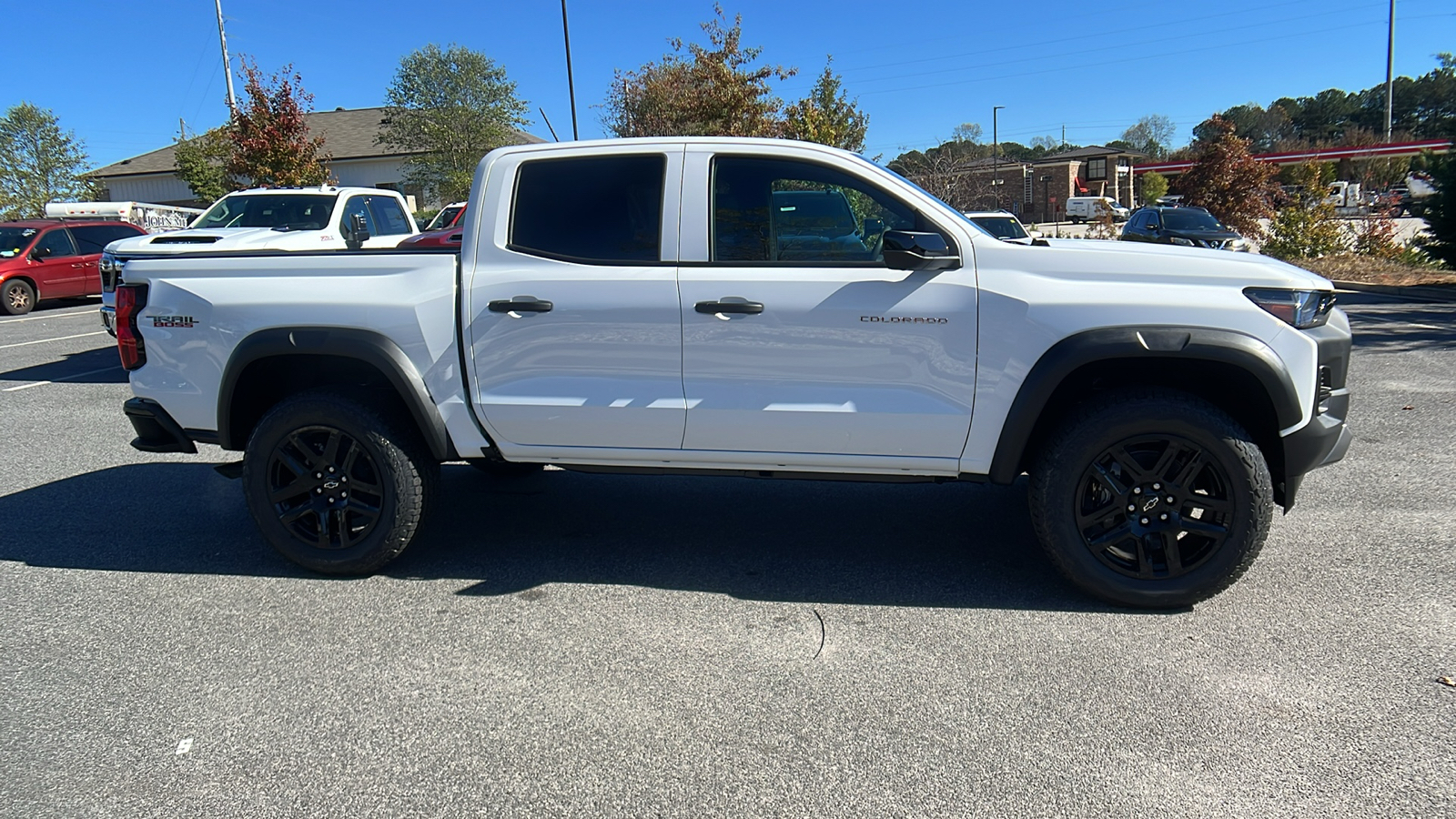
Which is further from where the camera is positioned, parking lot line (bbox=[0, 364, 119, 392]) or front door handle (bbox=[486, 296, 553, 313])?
parking lot line (bbox=[0, 364, 119, 392])

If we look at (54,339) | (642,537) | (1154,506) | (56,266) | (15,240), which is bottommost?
(642,537)

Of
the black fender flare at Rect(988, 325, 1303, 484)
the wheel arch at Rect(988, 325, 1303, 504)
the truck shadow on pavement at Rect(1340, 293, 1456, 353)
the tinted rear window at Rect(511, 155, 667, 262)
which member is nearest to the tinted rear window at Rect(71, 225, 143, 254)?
the tinted rear window at Rect(511, 155, 667, 262)

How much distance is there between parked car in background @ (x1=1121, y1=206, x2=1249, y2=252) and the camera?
770 inches

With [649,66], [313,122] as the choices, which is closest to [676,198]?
[649,66]

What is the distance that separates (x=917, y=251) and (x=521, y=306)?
67.3 inches

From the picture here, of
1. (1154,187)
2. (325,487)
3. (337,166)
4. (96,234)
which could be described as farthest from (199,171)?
(1154,187)

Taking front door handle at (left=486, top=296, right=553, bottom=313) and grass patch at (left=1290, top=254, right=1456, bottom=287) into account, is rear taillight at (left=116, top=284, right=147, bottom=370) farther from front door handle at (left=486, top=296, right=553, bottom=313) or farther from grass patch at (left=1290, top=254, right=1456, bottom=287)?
grass patch at (left=1290, top=254, right=1456, bottom=287)

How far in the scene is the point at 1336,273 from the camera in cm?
1927

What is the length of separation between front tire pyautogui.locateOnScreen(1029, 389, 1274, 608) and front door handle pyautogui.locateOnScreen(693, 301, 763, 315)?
4.49 feet

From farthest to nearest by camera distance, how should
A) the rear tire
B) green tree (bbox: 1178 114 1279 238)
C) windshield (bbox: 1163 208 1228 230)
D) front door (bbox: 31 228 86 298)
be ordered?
green tree (bbox: 1178 114 1279 238)
windshield (bbox: 1163 208 1228 230)
front door (bbox: 31 228 86 298)
the rear tire

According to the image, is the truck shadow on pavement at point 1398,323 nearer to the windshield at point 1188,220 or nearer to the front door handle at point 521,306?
the windshield at point 1188,220

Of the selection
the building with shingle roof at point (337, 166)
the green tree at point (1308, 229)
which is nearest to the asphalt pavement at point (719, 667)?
the green tree at point (1308, 229)

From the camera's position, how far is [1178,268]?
12.8 ft

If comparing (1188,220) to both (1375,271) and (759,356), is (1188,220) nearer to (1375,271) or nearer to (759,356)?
(1375,271)
